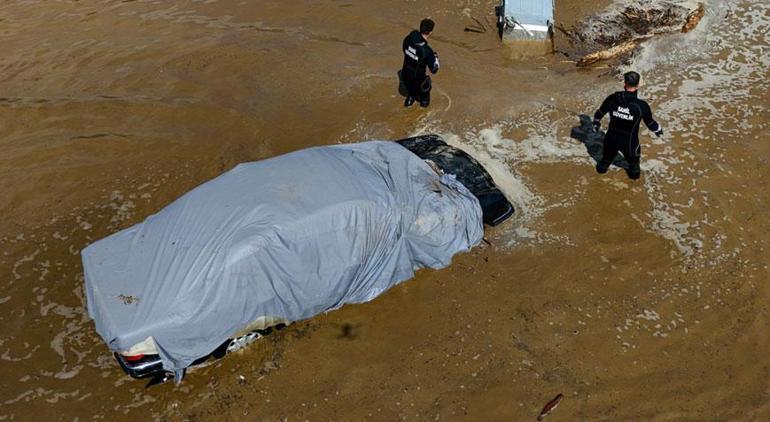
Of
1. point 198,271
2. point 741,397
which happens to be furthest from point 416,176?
point 741,397

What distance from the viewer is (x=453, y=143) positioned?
8320 millimetres

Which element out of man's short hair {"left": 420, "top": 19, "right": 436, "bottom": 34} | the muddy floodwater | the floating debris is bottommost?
the floating debris

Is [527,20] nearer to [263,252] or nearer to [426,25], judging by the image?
[426,25]

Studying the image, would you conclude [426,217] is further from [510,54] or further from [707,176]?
[510,54]

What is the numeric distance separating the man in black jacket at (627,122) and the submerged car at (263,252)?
7.56ft

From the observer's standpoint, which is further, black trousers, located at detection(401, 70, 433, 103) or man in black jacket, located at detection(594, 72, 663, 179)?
black trousers, located at detection(401, 70, 433, 103)

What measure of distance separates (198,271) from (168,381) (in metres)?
1.30

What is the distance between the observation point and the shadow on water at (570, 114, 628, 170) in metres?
7.92

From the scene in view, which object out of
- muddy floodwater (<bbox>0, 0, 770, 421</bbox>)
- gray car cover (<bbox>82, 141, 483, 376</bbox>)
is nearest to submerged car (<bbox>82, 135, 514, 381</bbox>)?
gray car cover (<bbox>82, 141, 483, 376</bbox>)

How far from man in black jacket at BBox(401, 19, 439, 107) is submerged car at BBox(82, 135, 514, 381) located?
2846 mm

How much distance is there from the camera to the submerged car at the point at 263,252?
16.0 feet

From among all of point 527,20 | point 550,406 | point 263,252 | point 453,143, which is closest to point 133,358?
point 263,252

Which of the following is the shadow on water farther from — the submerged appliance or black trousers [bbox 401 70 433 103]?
the submerged appliance

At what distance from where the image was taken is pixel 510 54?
1035 centimetres
